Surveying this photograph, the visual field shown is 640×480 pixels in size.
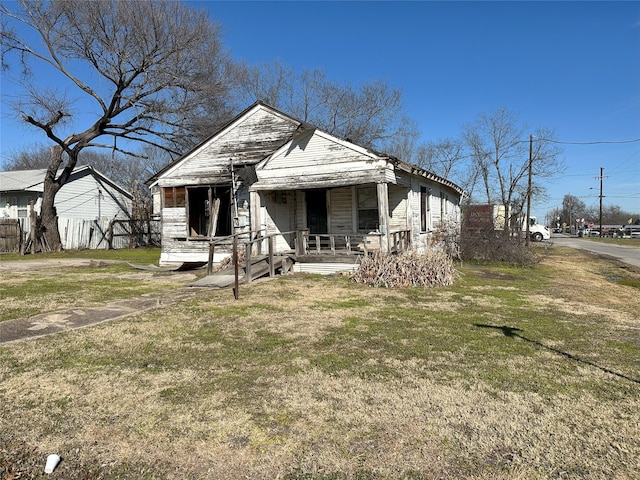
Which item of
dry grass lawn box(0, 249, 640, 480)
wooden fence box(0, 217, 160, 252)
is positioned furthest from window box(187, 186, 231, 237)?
wooden fence box(0, 217, 160, 252)

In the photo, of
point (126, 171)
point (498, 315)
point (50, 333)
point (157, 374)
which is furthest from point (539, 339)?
point (126, 171)

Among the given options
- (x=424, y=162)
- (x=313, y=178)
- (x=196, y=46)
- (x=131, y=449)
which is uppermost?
(x=196, y=46)

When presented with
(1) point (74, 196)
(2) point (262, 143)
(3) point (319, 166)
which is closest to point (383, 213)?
(3) point (319, 166)

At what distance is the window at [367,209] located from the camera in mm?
13641

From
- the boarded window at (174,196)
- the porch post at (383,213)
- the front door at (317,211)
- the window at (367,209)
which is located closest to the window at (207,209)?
the boarded window at (174,196)

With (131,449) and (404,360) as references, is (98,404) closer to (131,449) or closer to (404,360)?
(131,449)

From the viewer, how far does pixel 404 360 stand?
15.1 feet

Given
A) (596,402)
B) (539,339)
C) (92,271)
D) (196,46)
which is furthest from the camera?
(196,46)

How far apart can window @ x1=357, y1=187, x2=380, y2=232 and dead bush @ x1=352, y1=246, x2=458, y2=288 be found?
3.53m

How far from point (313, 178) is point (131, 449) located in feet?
32.1

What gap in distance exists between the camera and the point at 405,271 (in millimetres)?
9805

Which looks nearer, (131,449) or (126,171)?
(131,449)

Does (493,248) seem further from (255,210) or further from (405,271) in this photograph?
(255,210)

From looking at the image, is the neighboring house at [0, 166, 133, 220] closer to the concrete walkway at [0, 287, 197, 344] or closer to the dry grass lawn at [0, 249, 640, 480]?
the concrete walkway at [0, 287, 197, 344]
